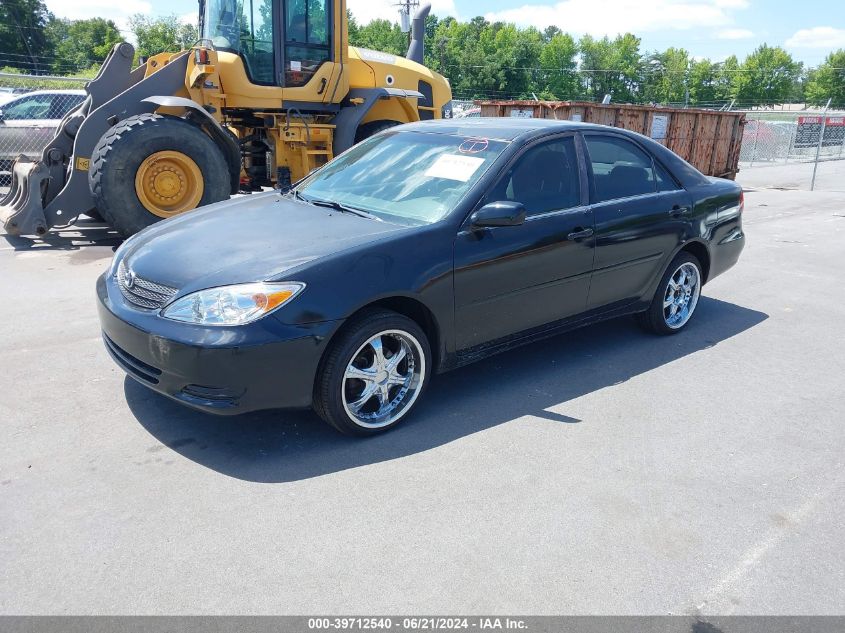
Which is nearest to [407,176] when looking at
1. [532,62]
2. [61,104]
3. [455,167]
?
[455,167]

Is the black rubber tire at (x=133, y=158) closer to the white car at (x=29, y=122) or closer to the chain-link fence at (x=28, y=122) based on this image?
the white car at (x=29, y=122)

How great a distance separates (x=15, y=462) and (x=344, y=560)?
68.4 inches

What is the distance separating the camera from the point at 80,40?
94188 mm

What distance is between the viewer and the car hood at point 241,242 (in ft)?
11.2

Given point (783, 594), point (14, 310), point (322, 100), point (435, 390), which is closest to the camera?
point (783, 594)

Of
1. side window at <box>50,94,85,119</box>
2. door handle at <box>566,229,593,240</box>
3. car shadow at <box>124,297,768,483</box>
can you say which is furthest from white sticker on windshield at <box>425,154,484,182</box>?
side window at <box>50,94,85,119</box>

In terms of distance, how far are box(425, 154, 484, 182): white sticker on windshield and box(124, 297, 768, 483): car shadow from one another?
1.31 metres

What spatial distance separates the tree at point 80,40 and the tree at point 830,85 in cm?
9999

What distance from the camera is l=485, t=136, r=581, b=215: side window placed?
167 inches

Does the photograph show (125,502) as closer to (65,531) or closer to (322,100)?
(65,531)

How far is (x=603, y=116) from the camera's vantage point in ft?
51.5

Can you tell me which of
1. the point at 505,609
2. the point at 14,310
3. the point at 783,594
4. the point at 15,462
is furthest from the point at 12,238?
the point at 783,594

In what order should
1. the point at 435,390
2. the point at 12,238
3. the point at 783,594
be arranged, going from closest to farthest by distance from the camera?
the point at 783,594, the point at 435,390, the point at 12,238

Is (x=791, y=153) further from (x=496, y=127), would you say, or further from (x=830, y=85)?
(x=830, y=85)
